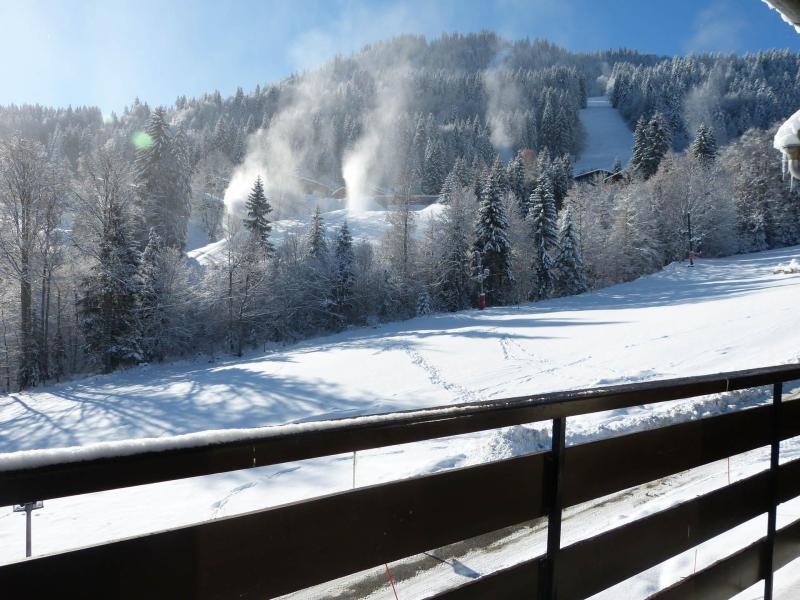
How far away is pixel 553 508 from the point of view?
1.38m

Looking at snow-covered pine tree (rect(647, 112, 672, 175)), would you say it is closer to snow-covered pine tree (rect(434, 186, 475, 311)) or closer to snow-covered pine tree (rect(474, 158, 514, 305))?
snow-covered pine tree (rect(434, 186, 475, 311))

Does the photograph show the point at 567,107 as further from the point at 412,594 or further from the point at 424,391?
the point at 412,594

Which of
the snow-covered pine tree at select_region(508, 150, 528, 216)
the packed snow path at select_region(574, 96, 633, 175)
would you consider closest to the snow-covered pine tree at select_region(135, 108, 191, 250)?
the snow-covered pine tree at select_region(508, 150, 528, 216)

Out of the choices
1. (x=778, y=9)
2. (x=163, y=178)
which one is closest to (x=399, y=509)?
(x=778, y=9)

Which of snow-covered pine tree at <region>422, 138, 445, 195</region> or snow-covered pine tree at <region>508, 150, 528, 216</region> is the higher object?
snow-covered pine tree at <region>422, 138, 445, 195</region>

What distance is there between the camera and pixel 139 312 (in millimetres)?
24375

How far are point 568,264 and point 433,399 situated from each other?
27.9 meters

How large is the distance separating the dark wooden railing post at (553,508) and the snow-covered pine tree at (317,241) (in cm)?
3589

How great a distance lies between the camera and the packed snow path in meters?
101

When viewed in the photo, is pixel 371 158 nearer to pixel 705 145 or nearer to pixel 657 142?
pixel 657 142

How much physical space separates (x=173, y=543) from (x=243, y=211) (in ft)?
214

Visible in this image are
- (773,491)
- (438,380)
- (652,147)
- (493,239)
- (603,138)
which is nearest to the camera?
(773,491)

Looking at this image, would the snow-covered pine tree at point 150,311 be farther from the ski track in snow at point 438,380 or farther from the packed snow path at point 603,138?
the packed snow path at point 603,138

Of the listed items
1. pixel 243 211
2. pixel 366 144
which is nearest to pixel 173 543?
pixel 243 211
